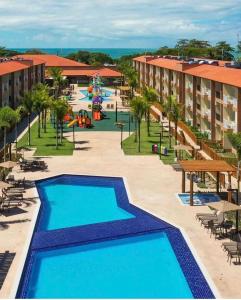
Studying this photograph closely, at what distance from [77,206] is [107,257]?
8943mm

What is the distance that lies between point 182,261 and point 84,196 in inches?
529

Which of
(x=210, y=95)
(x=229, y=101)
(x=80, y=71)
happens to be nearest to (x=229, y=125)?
(x=229, y=101)

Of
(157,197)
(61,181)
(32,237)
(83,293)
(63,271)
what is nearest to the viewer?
(83,293)

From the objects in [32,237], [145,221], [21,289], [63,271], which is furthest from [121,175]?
[21,289]

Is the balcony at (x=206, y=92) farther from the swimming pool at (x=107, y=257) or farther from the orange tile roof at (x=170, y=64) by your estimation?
the swimming pool at (x=107, y=257)

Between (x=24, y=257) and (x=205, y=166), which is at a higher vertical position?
(x=205, y=166)

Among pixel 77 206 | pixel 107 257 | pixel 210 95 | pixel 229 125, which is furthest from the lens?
pixel 210 95

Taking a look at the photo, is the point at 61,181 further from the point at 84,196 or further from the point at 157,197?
the point at 157,197

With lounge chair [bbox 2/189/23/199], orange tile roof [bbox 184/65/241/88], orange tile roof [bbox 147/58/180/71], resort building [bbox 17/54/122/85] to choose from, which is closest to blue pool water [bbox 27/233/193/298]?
lounge chair [bbox 2/189/23/199]

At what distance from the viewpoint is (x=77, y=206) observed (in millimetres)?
31219

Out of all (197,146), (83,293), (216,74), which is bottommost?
(83,293)

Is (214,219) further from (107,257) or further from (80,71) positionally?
(80,71)

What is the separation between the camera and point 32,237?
24344mm

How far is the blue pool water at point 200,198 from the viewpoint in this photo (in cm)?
3039
